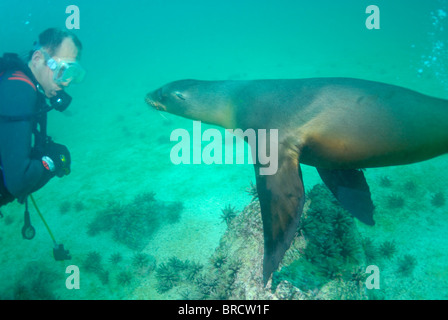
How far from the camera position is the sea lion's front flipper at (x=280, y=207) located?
2.26 metres

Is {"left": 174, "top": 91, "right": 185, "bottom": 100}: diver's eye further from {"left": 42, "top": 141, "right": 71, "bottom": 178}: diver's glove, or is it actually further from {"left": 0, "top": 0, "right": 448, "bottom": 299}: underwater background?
{"left": 42, "top": 141, "right": 71, "bottom": 178}: diver's glove

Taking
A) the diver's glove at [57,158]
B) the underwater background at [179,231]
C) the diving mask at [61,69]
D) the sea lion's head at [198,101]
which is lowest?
the underwater background at [179,231]

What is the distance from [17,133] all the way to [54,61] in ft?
5.84

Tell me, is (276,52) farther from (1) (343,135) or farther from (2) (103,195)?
(1) (343,135)

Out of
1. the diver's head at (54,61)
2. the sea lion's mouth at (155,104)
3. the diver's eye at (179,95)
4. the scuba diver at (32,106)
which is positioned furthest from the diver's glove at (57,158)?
the diver's eye at (179,95)

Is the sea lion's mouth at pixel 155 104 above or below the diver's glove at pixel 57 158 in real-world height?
above

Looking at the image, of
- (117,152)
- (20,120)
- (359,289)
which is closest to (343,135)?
(359,289)

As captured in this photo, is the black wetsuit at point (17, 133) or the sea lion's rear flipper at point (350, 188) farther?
the sea lion's rear flipper at point (350, 188)

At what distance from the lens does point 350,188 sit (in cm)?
326

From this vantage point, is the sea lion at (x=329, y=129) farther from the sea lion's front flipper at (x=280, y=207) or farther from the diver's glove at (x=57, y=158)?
the diver's glove at (x=57, y=158)

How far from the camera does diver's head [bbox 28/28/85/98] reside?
3.96 meters

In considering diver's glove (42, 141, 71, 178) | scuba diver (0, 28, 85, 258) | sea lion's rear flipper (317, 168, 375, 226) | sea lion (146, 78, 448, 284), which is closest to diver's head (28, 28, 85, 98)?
scuba diver (0, 28, 85, 258)

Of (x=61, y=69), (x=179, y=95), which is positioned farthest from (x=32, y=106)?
(x=179, y=95)
